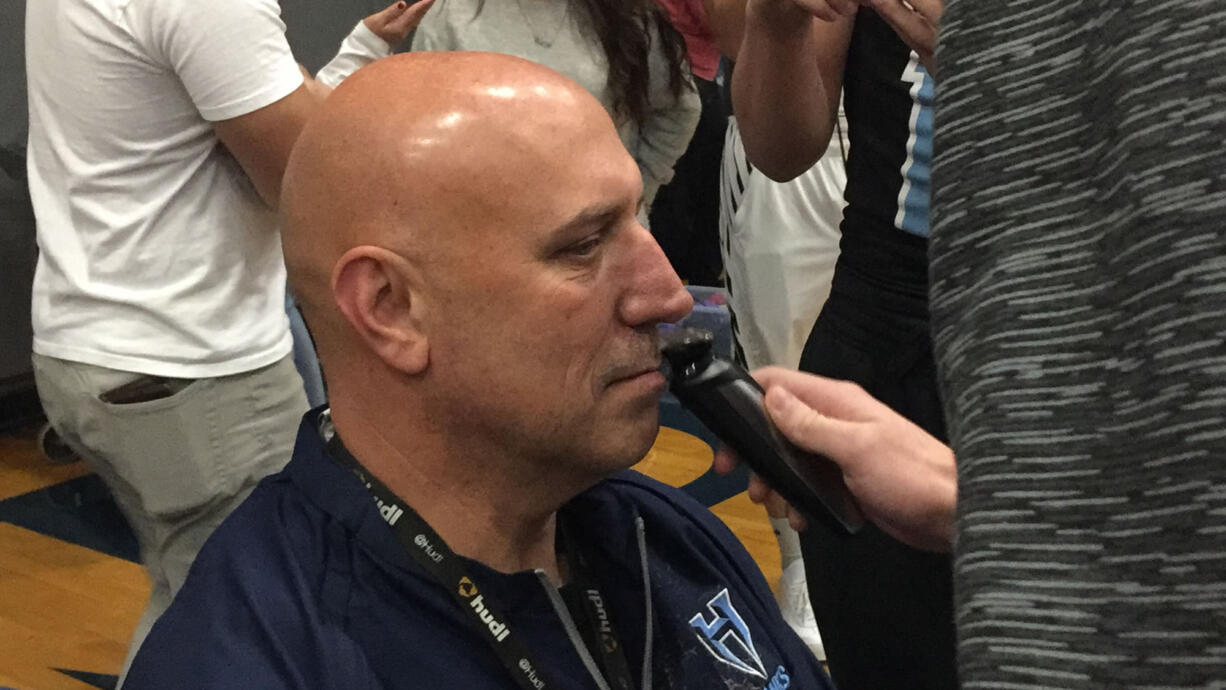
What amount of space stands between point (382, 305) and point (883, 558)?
24.2 inches

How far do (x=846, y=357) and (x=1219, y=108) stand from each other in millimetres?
930

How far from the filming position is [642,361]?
99 centimetres

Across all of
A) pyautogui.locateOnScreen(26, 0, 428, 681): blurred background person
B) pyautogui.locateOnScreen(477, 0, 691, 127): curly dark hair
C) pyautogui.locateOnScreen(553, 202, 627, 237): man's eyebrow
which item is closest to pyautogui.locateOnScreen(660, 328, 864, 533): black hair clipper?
pyautogui.locateOnScreen(553, 202, 627, 237): man's eyebrow

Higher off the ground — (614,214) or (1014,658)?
(1014,658)

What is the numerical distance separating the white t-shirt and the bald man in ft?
1.84

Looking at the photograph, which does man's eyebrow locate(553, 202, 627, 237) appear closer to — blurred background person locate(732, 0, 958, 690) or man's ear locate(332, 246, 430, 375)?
man's ear locate(332, 246, 430, 375)

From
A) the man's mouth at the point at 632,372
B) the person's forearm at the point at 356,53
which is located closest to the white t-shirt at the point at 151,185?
the person's forearm at the point at 356,53

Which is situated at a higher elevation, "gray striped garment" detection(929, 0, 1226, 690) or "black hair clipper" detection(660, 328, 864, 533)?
"gray striped garment" detection(929, 0, 1226, 690)

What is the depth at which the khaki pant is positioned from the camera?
1599 mm

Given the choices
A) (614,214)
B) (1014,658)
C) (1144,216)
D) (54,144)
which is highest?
(1144,216)

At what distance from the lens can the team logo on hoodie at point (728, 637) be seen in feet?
3.67

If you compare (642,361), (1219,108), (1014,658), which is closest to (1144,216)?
(1219,108)

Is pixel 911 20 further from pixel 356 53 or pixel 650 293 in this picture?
pixel 356 53

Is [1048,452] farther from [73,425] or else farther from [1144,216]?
[73,425]
